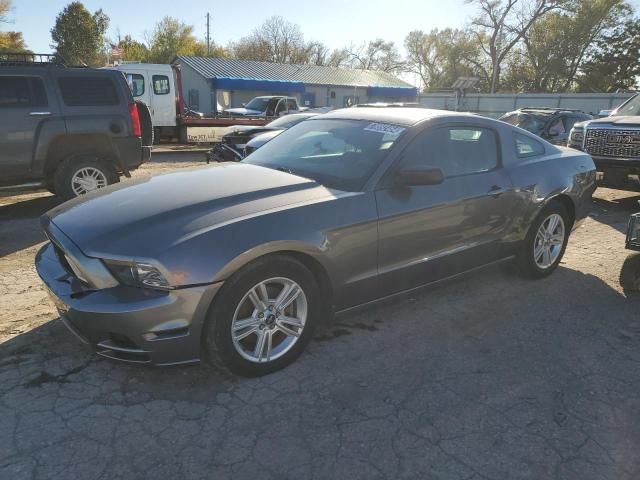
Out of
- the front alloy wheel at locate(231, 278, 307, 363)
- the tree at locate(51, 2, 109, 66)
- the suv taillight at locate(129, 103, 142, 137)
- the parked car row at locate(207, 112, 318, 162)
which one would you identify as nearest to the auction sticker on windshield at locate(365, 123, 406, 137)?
the front alloy wheel at locate(231, 278, 307, 363)

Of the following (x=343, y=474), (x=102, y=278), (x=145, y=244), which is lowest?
(x=343, y=474)

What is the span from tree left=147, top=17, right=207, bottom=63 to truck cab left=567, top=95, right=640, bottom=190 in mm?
52345

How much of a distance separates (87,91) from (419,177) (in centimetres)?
568

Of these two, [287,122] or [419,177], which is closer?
[419,177]

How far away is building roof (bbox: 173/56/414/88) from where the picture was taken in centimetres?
3447

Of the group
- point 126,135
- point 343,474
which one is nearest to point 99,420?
point 343,474

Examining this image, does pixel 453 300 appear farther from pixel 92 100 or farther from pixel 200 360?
pixel 92 100

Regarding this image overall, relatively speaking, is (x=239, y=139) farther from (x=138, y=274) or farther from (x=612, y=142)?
(x=138, y=274)

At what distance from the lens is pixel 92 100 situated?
7172 millimetres

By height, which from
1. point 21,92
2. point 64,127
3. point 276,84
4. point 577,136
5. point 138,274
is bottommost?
point 138,274

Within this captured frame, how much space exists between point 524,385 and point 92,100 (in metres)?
6.67

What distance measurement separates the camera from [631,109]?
9180 mm

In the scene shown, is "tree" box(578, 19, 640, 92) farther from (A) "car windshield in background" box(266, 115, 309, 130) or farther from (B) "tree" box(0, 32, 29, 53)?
(B) "tree" box(0, 32, 29, 53)

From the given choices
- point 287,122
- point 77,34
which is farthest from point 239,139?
point 77,34
